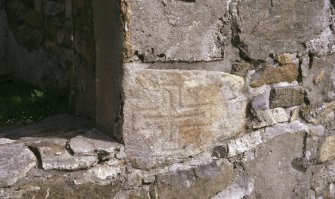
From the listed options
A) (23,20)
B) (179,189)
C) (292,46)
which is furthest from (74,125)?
(23,20)

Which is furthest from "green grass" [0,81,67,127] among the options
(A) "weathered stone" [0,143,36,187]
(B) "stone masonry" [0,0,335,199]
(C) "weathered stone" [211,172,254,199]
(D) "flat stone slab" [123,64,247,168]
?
(C) "weathered stone" [211,172,254,199]

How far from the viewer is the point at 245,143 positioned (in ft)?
7.05

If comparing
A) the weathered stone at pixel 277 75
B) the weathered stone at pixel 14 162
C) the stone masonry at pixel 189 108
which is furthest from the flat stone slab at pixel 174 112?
the weathered stone at pixel 14 162

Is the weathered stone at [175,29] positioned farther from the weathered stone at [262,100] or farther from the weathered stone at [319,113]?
the weathered stone at [319,113]

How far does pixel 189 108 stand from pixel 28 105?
50.8 inches

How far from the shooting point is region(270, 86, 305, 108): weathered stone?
7.19 ft

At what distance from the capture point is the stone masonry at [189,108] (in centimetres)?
179

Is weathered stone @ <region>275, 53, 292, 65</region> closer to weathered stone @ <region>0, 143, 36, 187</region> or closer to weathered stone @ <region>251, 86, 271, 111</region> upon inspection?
weathered stone @ <region>251, 86, 271, 111</region>

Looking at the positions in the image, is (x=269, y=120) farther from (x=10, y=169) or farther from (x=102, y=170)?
(x=10, y=169)

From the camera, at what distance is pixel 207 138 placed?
6.61 ft

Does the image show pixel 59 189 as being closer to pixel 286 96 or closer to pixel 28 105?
pixel 286 96

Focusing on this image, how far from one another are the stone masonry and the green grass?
15.4 inches

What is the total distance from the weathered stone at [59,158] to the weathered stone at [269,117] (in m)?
0.73

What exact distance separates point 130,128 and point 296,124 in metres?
0.84
